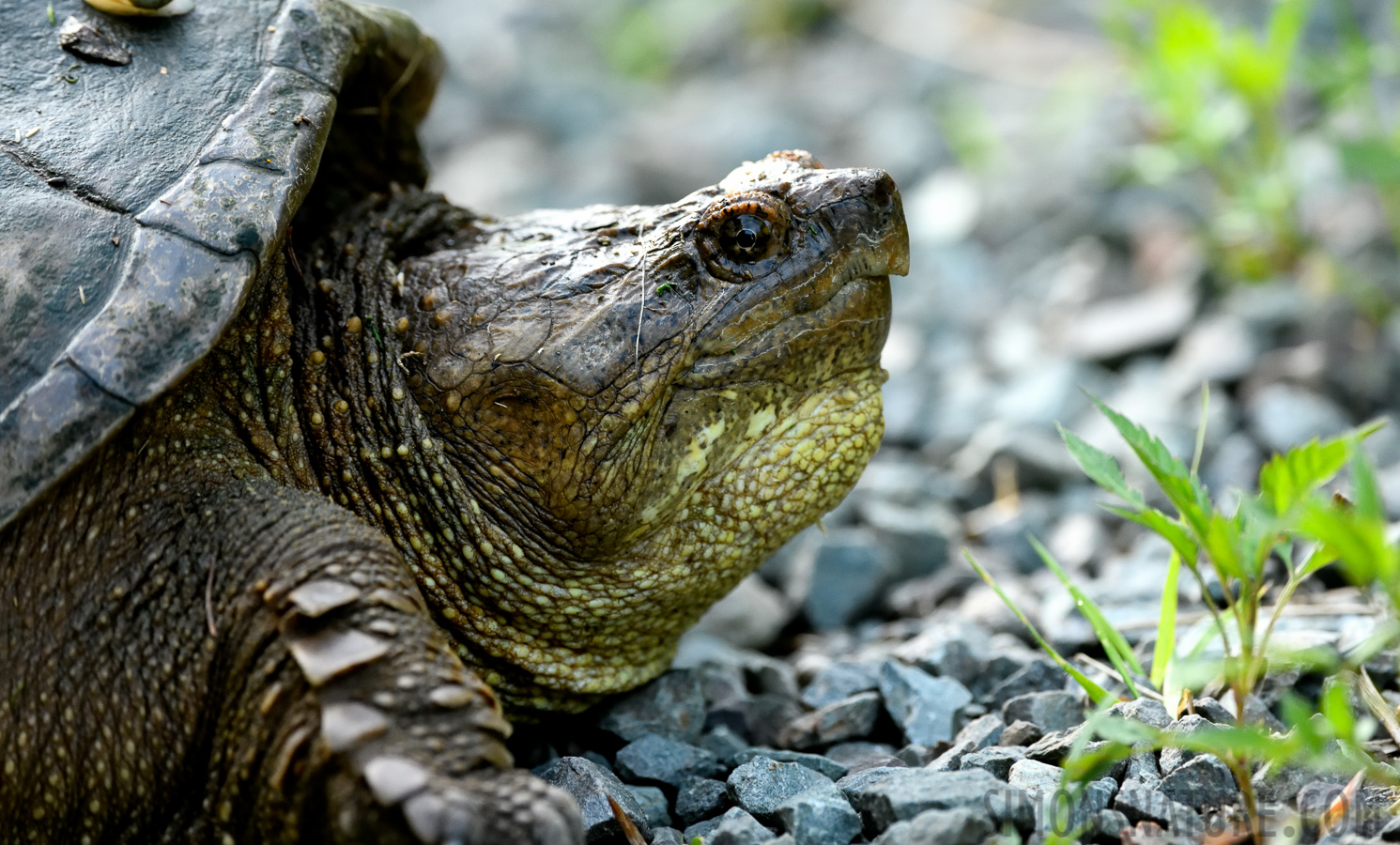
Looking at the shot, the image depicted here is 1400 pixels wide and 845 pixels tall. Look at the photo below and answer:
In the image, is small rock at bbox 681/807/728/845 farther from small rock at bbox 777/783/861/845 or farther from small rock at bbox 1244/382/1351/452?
small rock at bbox 1244/382/1351/452

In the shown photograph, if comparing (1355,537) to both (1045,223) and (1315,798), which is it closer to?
(1315,798)

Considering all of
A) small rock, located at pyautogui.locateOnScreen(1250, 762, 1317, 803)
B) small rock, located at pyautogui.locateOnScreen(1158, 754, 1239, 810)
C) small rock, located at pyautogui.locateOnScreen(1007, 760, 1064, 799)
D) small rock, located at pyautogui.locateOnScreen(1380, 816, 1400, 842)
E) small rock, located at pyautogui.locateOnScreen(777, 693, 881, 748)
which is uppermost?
small rock, located at pyautogui.locateOnScreen(777, 693, 881, 748)

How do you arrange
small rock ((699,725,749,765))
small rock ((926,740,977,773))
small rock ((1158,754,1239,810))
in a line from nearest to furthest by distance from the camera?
small rock ((1158,754,1239,810)), small rock ((926,740,977,773)), small rock ((699,725,749,765))

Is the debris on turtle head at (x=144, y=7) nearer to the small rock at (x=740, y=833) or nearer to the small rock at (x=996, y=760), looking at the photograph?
the small rock at (x=740, y=833)

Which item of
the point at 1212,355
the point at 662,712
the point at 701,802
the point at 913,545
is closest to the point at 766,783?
the point at 701,802

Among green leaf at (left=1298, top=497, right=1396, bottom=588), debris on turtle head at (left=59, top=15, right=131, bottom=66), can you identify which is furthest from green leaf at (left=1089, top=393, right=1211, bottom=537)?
debris on turtle head at (left=59, top=15, right=131, bottom=66)
